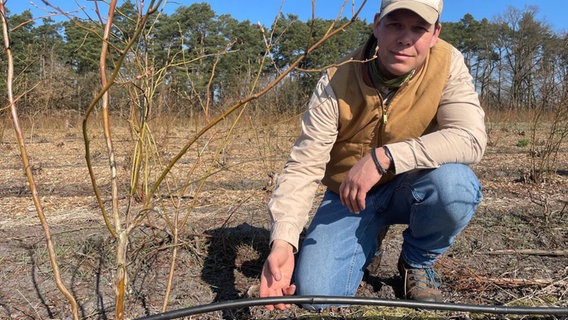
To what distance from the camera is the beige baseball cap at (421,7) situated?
1.58 metres

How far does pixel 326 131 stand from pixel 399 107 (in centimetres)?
31

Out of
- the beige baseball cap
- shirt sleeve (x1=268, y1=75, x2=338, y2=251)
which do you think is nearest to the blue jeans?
shirt sleeve (x1=268, y1=75, x2=338, y2=251)

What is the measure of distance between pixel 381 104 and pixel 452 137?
32 cm

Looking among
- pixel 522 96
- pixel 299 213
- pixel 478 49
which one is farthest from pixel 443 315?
pixel 478 49

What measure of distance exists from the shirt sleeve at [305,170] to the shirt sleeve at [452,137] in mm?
351

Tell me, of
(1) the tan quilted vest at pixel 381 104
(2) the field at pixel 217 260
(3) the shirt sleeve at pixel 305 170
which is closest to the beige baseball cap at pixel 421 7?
(1) the tan quilted vest at pixel 381 104

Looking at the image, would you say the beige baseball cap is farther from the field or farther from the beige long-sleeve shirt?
the field

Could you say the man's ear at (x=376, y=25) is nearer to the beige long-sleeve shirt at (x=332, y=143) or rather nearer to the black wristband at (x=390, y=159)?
the beige long-sleeve shirt at (x=332, y=143)

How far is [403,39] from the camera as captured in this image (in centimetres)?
167

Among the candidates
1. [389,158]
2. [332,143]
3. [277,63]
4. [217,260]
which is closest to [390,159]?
[389,158]

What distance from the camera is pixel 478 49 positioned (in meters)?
37.3

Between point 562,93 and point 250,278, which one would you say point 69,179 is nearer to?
point 250,278

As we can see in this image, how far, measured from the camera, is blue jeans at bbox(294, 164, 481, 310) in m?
1.71

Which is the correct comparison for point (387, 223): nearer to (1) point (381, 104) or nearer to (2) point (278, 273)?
(1) point (381, 104)
